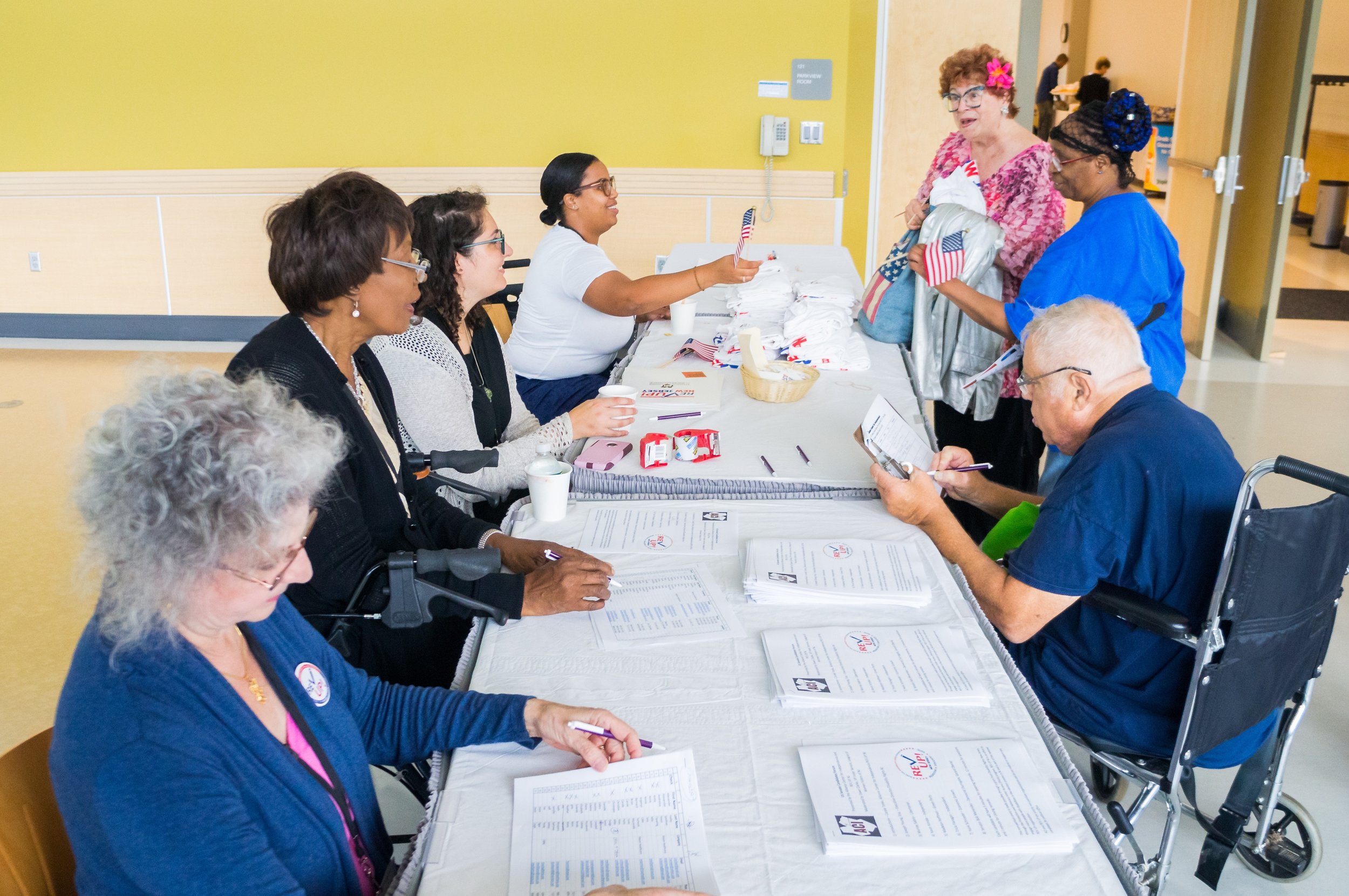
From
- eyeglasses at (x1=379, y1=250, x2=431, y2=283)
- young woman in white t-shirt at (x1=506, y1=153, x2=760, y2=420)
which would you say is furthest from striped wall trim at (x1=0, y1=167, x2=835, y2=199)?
eyeglasses at (x1=379, y1=250, x2=431, y2=283)

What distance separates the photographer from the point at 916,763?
127 cm

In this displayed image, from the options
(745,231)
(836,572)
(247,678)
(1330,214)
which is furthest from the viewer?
(1330,214)

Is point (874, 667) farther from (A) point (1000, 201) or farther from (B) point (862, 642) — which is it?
(A) point (1000, 201)

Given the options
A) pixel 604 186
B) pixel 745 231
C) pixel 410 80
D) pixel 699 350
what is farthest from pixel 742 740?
pixel 410 80

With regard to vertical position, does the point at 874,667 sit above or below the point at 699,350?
below

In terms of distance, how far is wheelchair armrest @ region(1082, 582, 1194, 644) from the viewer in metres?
1.65

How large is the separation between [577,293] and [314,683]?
213cm

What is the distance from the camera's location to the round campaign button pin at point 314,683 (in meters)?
1.23

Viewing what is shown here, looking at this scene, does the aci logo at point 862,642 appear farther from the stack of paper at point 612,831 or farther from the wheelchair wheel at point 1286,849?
the wheelchair wheel at point 1286,849

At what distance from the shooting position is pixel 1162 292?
8.73 feet

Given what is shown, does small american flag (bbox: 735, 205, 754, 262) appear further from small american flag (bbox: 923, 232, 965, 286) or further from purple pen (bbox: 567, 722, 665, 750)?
purple pen (bbox: 567, 722, 665, 750)

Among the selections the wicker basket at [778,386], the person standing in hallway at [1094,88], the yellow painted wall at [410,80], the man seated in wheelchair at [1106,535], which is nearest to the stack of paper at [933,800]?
the man seated in wheelchair at [1106,535]

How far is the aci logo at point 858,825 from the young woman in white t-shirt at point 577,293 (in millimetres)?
2133

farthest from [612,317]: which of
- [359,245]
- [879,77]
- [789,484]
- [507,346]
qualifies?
[879,77]
